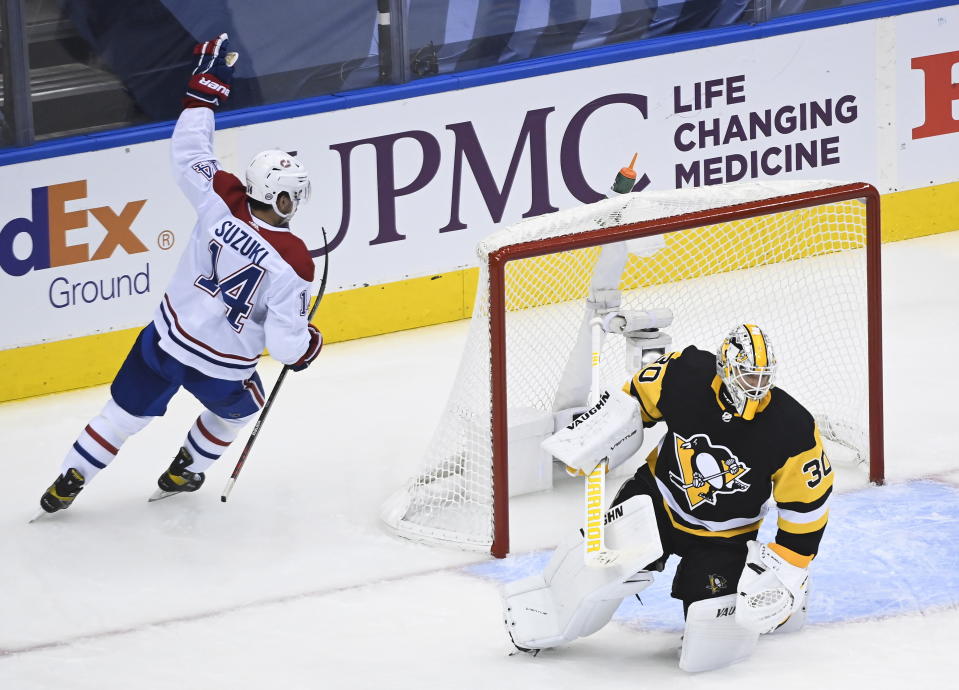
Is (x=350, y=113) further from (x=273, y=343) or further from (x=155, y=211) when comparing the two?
(x=273, y=343)

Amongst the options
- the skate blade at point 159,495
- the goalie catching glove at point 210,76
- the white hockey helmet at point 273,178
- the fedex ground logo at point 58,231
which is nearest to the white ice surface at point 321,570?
the skate blade at point 159,495

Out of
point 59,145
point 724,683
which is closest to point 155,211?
point 59,145

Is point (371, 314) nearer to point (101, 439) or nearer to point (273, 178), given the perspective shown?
point (101, 439)

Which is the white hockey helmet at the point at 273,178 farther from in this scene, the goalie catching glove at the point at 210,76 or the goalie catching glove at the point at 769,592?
the goalie catching glove at the point at 769,592

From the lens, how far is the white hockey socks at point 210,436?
567cm

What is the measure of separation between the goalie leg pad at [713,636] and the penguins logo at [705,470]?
247 mm

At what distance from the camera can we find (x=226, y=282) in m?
5.37

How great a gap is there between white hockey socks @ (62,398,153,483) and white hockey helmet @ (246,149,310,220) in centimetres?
77

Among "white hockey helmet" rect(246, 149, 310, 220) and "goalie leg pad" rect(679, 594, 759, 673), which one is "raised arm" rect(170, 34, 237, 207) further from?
"goalie leg pad" rect(679, 594, 759, 673)

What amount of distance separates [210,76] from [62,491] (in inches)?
50.2

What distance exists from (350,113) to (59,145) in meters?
1.06

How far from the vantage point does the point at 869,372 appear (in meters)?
5.80

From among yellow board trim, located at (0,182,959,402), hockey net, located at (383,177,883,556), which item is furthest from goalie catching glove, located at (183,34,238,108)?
yellow board trim, located at (0,182,959,402)

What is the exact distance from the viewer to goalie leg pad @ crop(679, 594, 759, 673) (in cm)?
457
